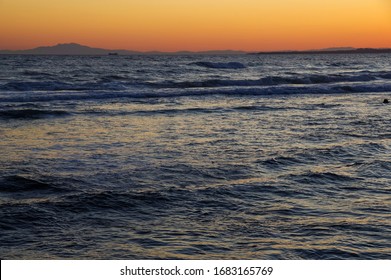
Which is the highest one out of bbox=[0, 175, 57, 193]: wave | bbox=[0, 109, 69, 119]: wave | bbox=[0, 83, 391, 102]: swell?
bbox=[0, 83, 391, 102]: swell

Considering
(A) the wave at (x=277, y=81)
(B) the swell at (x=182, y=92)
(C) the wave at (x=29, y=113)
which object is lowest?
(C) the wave at (x=29, y=113)

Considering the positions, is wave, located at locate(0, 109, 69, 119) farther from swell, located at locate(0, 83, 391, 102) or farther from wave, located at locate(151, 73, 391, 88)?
wave, located at locate(151, 73, 391, 88)

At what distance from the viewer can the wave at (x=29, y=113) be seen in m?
17.8

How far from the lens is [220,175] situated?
948 cm

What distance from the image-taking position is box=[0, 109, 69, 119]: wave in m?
17.8

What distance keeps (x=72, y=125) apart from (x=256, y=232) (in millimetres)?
10070

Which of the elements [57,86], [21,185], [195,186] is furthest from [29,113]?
[57,86]

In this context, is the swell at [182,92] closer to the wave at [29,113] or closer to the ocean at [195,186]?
the wave at [29,113]

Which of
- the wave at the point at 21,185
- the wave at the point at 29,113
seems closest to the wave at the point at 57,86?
the wave at the point at 29,113

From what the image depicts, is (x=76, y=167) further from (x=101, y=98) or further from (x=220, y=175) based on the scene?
(x=101, y=98)

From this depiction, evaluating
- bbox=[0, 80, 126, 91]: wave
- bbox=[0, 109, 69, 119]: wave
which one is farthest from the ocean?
bbox=[0, 80, 126, 91]: wave

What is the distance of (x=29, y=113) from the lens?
60.1 ft

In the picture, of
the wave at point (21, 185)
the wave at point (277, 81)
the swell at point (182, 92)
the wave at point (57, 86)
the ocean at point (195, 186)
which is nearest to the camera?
the ocean at point (195, 186)

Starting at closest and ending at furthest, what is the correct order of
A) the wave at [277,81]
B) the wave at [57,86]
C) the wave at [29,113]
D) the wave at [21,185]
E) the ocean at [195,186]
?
the ocean at [195,186] < the wave at [21,185] < the wave at [29,113] < the wave at [57,86] < the wave at [277,81]
